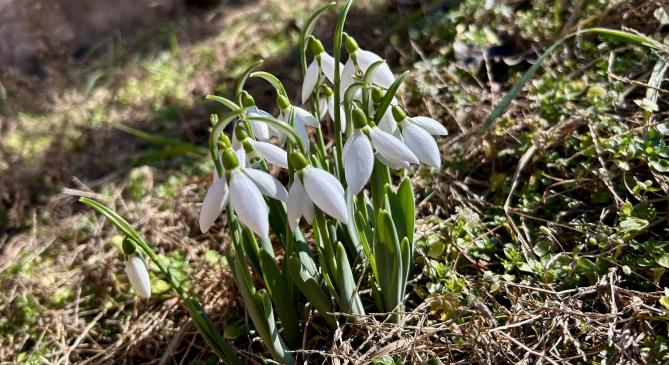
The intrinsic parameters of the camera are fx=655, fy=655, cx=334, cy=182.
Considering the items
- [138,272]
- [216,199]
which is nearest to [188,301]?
[138,272]

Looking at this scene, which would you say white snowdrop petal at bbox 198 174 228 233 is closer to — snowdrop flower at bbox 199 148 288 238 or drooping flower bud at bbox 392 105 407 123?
snowdrop flower at bbox 199 148 288 238

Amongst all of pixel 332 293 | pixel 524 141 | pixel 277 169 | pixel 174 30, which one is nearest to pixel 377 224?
pixel 332 293

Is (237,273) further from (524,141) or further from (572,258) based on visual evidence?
(524,141)

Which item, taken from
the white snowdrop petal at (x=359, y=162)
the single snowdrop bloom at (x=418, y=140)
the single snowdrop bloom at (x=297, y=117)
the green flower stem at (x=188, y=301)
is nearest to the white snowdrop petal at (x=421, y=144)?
the single snowdrop bloom at (x=418, y=140)

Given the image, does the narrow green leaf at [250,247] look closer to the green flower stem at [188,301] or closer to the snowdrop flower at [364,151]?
the green flower stem at [188,301]

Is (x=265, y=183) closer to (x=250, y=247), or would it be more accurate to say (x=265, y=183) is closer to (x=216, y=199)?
(x=216, y=199)

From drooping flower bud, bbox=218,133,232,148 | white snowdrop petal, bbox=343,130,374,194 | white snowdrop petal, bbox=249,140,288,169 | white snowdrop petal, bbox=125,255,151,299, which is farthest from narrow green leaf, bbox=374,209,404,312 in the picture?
white snowdrop petal, bbox=125,255,151,299
